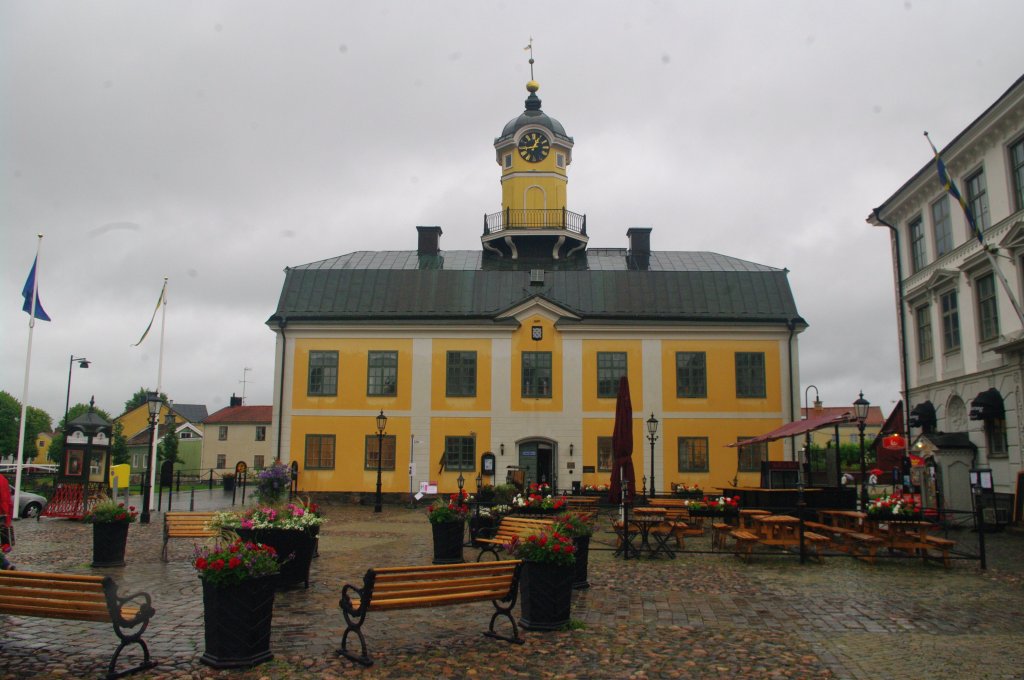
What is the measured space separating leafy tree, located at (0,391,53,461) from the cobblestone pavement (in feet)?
223

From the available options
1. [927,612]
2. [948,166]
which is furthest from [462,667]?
[948,166]

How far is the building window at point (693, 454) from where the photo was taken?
102 feet

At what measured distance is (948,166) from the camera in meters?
23.0

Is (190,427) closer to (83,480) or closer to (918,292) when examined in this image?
(83,480)

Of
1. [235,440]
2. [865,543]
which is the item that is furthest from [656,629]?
[235,440]

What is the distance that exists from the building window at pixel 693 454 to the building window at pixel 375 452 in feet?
37.5

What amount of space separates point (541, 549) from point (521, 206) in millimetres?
30390

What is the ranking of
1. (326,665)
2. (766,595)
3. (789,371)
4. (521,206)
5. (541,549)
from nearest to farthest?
(326,665) < (541,549) < (766,595) < (789,371) < (521,206)

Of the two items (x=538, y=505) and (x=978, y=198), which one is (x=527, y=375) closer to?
(x=978, y=198)

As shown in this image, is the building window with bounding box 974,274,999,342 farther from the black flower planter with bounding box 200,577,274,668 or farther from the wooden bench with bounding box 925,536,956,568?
the black flower planter with bounding box 200,577,274,668

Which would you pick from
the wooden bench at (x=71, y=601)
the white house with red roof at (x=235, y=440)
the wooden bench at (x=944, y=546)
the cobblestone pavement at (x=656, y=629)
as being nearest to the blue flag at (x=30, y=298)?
Result: the cobblestone pavement at (x=656, y=629)

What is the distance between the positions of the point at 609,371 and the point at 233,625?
2547 centimetres

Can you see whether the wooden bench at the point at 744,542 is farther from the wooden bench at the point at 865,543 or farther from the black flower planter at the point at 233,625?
the black flower planter at the point at 233,625

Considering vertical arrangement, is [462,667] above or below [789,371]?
below
